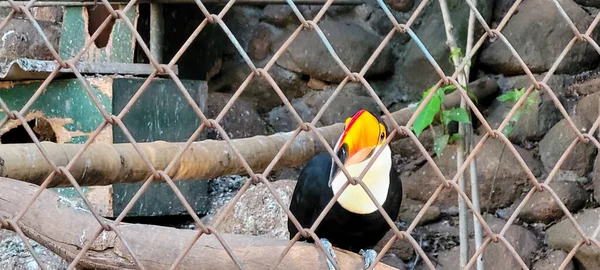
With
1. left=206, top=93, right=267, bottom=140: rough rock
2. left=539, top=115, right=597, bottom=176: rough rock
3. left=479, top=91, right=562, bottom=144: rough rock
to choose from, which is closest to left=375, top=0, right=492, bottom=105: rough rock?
left=479, top=91, right=562, bottom=144: rough rock

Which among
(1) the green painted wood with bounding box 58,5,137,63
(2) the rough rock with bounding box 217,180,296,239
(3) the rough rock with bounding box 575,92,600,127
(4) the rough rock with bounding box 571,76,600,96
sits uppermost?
(1) the green painted wood with bounding box 58,5,137,63

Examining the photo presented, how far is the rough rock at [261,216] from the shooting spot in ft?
8.41

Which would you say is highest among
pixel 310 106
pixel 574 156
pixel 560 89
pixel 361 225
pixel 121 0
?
pixel 121 0

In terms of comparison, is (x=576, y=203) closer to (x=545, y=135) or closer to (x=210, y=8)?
(x=545, y=135)

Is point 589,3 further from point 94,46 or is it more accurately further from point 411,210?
point 94,46

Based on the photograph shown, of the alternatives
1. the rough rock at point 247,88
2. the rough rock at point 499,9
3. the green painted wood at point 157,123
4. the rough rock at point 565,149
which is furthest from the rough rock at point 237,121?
the rough rock at point 565,149

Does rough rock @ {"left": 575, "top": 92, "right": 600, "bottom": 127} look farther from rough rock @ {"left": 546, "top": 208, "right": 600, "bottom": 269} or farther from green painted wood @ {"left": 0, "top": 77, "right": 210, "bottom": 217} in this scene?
green painted wood @ {"left": 0, "top": 77, "right": 210, "bottom": 217}

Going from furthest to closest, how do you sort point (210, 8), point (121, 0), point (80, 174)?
point (210, 8)
point (121, 0)
point (80, 174)

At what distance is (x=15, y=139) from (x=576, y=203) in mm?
2017

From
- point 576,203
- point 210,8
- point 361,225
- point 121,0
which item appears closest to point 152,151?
point 361,225

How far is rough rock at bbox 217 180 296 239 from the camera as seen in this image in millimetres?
2564

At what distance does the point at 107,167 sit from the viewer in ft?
5.82

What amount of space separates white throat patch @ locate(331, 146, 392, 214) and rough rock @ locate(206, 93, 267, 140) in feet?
3.62

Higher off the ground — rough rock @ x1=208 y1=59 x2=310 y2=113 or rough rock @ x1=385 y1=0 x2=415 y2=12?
rough rock @ x1=385 y1=0 x2=415 y2=12
